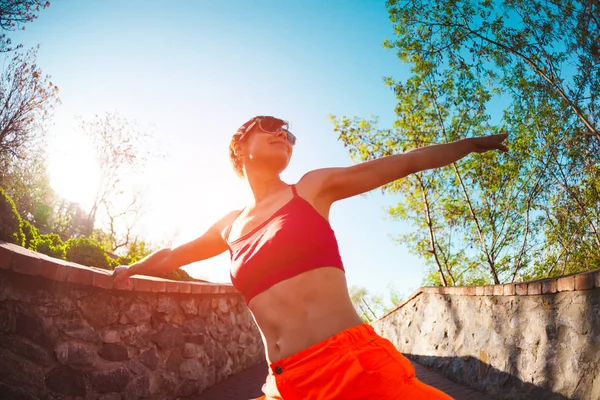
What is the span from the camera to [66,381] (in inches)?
105

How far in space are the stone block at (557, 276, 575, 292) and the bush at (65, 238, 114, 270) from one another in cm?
578

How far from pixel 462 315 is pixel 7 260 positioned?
590 centimetres

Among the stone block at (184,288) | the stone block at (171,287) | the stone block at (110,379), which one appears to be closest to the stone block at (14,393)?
the stone block at (110,379)

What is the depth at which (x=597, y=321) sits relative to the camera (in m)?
3.21

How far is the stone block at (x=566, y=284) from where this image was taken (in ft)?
11.6

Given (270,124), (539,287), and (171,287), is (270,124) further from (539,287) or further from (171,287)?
(539,287)

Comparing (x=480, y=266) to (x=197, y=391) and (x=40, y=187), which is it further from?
(x=40, y=187)

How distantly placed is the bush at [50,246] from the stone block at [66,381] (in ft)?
7.20

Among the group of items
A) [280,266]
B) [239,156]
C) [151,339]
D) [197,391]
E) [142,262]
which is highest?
[239,156]

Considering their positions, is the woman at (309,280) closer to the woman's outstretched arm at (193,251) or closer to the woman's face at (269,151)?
the woman's face at (269,151)

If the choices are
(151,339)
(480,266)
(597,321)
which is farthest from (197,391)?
(480,266)

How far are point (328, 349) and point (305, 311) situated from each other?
162 millimetres

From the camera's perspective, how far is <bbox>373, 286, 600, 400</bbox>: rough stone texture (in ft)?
11.0

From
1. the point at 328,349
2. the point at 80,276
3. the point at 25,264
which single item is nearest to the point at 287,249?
the point at 328,349
